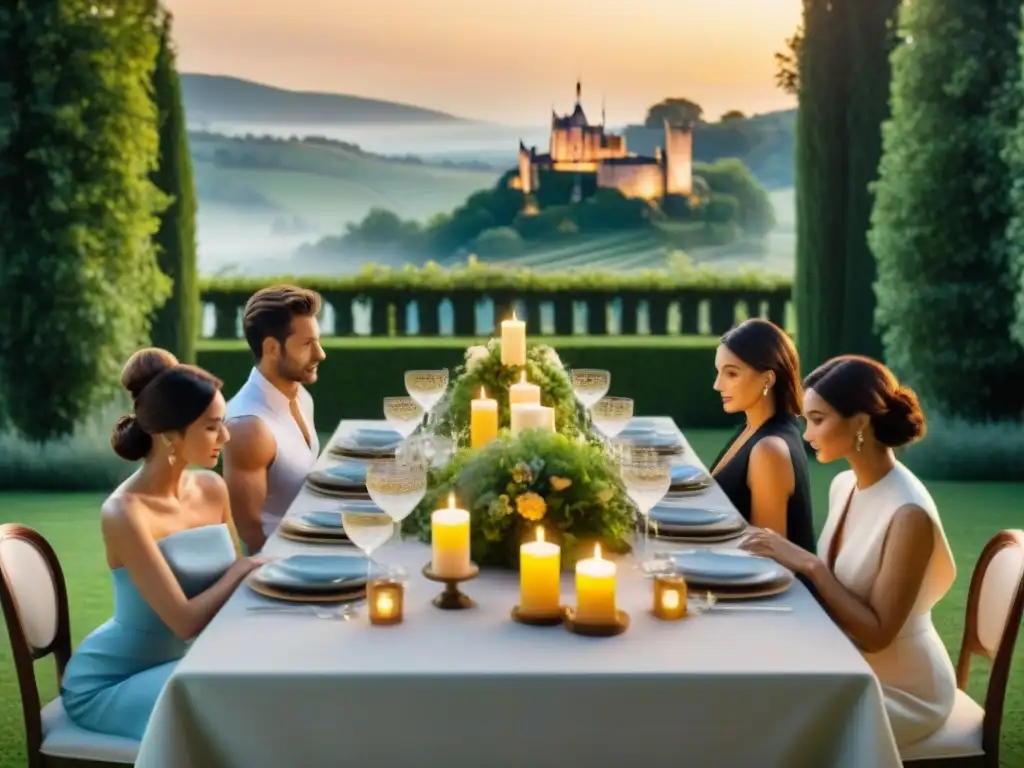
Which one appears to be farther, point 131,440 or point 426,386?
point 426,386

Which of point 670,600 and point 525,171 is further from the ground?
point 525,171

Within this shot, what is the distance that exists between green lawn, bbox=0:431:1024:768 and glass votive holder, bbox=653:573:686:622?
1.48m

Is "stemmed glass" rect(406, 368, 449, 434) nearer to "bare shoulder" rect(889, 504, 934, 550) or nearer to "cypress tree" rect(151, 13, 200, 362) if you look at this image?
"bare shoulder" rect(889, 504, 934, 550)

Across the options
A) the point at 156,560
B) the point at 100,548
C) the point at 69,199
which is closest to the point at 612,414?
the point at 156,560

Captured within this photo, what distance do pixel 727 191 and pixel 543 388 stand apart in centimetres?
590

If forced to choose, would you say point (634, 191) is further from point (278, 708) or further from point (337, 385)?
point (278, 708)

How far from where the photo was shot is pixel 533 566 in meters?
2.03

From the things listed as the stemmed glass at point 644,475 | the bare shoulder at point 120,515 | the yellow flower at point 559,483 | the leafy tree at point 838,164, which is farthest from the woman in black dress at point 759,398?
the leafy tree at point 838,164

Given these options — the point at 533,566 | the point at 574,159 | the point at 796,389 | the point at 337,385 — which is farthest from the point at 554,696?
the point at 574,159

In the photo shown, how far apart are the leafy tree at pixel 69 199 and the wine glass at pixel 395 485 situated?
4162 millimetres

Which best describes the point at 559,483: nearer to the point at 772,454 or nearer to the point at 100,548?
the point at 772,454

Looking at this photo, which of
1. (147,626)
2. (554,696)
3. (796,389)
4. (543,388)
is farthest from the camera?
(543,388)

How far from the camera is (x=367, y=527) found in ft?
6.93

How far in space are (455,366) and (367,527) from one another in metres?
5.21
